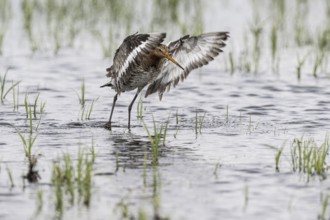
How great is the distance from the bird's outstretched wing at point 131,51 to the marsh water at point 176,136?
60cm

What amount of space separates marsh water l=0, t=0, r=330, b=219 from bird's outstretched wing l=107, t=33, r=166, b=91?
0.60 meters

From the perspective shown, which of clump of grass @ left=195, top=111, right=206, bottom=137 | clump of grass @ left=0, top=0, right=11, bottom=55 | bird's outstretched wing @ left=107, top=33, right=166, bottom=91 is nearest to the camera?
bird's outstretched wing @ left=107, top=33, right=166, bottom=91

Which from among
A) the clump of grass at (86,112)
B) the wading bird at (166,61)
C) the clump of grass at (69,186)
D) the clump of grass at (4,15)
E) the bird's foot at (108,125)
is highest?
the clump of grass at (4,15)

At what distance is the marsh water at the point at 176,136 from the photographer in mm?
5504

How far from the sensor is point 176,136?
8.02 meters

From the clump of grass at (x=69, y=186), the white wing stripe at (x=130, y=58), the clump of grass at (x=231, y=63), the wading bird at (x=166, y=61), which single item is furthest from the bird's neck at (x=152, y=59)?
the clump of grass at (x=231, y=63)

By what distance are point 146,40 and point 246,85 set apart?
3.68 m

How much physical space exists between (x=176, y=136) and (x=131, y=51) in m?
0.96

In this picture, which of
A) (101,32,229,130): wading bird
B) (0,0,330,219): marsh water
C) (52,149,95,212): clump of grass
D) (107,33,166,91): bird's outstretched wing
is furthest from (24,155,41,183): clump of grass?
(101,32,229,130): wading bird

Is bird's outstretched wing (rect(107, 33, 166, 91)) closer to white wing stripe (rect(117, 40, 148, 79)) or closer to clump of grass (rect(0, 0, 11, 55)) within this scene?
white wing stripe (rect(117, 40, 148, 79))

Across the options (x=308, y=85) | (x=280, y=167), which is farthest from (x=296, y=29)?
(x=280, y=167)

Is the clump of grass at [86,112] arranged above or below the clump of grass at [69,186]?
above

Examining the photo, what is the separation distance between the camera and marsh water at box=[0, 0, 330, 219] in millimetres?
5504

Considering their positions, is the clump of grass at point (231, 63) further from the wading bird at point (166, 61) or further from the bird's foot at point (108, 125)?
the bird's foot at point (108, 125)
